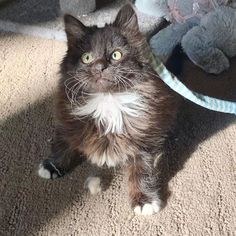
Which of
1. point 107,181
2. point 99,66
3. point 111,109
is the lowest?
point 107,181

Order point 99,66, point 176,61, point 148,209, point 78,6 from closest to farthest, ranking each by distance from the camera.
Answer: point 99,66
point 148,209
point 176,61
point 78,6

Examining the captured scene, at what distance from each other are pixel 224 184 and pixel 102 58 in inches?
19.6

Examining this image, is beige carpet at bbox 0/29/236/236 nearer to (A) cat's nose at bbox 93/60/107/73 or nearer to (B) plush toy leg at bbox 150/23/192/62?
(B) plush toy leg at bbox 150/23/192/62

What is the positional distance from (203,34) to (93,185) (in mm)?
721

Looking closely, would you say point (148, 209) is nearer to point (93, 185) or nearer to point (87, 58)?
point (93, 185)

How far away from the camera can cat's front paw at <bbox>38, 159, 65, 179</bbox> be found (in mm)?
1312

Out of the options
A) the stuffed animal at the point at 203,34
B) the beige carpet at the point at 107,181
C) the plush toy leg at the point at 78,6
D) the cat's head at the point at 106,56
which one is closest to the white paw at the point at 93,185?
the beige carpet at the point at 107,181

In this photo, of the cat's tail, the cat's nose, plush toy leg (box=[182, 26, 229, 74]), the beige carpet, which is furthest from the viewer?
plush toy leg (box=[182, 26, 229, 74])

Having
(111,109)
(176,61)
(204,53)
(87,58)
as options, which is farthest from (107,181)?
(204,53)

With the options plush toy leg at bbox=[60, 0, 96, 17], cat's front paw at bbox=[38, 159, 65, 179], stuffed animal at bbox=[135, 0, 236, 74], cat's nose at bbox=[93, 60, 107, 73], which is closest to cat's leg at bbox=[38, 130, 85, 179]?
cat's front paw at bbox=[38, 159, 65, 179]

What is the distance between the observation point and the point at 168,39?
68.5 inches

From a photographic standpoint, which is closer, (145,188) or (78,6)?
(145,188)

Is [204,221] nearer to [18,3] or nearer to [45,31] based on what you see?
[45,31]

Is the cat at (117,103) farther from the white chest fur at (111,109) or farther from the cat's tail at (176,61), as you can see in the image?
the cat's tail at (176,61)
